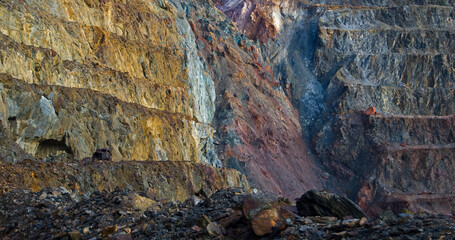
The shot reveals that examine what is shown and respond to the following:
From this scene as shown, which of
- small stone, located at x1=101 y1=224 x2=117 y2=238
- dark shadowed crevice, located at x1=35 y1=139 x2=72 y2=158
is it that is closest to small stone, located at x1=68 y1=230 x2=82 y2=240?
small stone, located at x1=101 y1=224 x2=117 y2=238

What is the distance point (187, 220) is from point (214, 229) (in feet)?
4.06

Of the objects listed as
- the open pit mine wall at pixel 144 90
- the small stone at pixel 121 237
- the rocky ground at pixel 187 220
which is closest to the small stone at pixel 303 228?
the rocky ground at pixel 187 220

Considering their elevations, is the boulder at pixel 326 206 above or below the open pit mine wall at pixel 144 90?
below

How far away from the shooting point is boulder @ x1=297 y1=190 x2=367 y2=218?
984cm

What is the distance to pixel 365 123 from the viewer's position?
59.5 meters

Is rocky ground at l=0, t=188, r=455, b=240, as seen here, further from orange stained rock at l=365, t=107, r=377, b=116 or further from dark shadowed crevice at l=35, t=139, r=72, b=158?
orange stained rock at l=365, t=107, r=377, b=116

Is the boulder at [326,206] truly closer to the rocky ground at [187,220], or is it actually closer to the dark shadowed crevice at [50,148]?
the rocky ground at [187,220]

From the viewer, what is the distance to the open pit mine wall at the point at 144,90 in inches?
1029

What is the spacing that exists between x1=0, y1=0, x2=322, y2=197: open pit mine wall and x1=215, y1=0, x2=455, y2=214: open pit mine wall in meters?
3.89

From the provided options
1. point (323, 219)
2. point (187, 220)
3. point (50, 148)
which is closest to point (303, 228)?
point (323, 219)

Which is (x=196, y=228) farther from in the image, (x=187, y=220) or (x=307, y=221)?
(x=307, y=221)

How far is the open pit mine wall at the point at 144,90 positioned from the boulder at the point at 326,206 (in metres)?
15.4

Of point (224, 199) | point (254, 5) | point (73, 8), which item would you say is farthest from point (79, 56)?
point (254, 5)

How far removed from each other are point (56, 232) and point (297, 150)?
48702 millimetres
